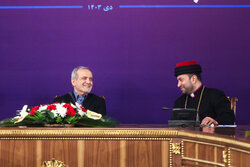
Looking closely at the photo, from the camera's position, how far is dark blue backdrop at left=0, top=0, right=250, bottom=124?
5.00 m

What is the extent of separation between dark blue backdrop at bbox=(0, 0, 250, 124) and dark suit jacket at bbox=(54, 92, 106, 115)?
0.27 meters

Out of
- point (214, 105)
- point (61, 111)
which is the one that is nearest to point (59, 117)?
point (61, 111)

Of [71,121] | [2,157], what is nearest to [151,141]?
[71,121]

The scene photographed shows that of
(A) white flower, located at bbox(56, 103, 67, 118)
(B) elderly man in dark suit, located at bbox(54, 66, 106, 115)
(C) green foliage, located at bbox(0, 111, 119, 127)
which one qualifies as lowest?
(C) green foliage, located at bbox(0, 111, 119, 127)

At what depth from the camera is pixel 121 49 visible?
5027 mm

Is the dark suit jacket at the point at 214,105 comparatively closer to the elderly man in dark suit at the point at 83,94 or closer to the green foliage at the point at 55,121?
the elderly man in dark suit at the point at 83,94

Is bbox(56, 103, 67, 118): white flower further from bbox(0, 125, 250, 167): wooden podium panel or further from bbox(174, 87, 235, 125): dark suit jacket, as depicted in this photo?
bbox(174, 87, 235, 125): dark suit jacket

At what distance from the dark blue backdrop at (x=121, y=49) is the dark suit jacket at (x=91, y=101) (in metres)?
0.27

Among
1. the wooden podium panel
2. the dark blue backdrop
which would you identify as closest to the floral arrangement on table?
the wooden podium panel

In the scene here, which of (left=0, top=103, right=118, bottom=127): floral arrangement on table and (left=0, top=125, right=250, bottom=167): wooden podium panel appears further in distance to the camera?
(left=0, top=103, right=118, bottom=127): floral arrangement on table

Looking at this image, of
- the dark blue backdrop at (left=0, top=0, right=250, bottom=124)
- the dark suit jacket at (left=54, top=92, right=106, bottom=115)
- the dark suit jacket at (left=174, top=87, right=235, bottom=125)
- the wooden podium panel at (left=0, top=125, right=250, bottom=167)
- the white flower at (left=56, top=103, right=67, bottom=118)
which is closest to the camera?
the wooden podium panel at (left=0, top=125, right=250, bottom=167)

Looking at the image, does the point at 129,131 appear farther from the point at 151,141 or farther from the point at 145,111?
the point at 145,111

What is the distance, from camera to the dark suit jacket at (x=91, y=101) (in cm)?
468

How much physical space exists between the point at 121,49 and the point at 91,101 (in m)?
0.72
